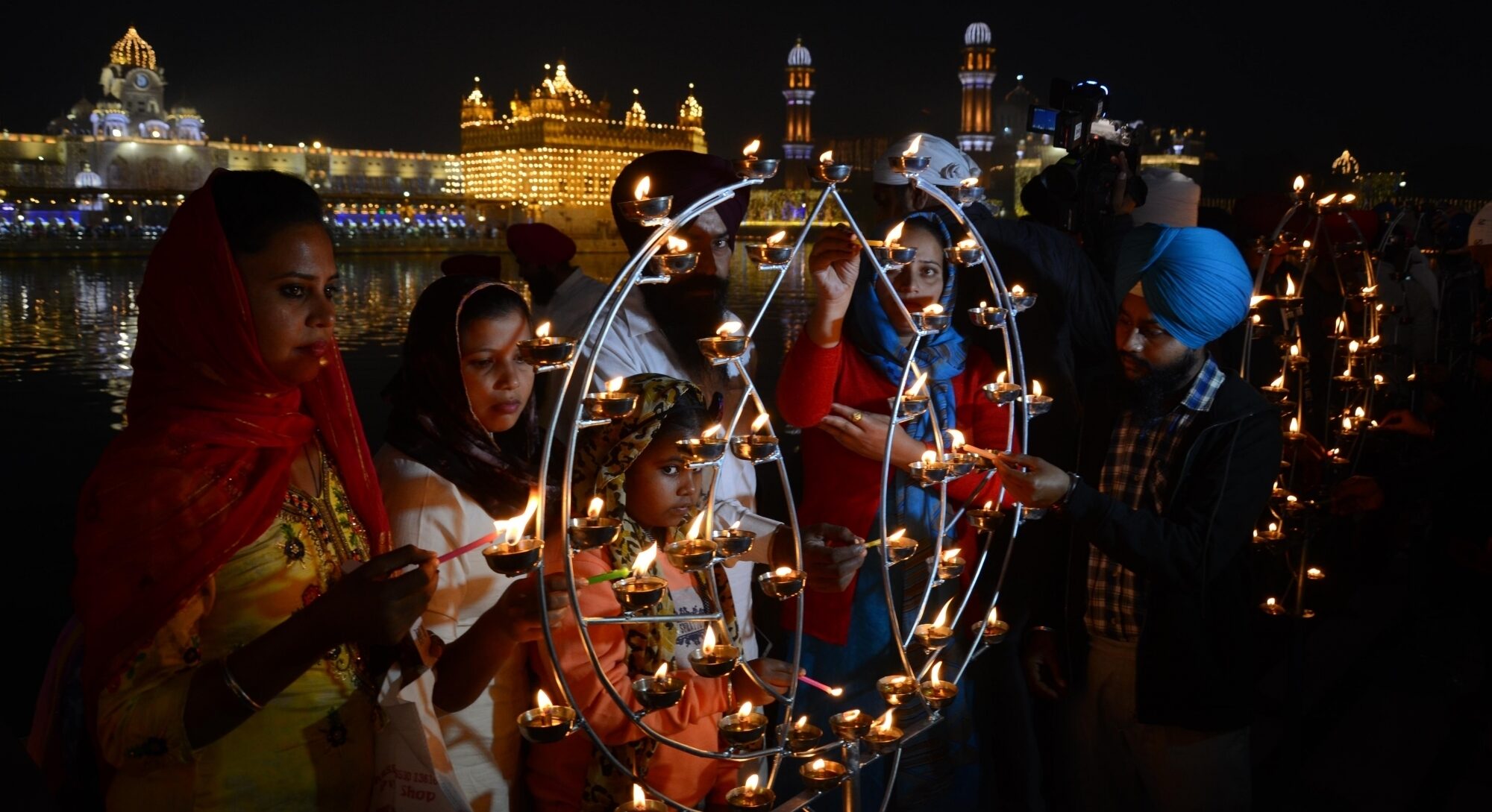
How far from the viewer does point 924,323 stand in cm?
165

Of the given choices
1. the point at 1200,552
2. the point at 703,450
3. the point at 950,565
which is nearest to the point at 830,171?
the point at 703,450

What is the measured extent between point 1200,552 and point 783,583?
941 millimetres

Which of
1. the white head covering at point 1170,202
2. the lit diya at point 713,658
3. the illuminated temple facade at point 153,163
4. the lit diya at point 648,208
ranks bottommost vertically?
the lit diya at point 713,658

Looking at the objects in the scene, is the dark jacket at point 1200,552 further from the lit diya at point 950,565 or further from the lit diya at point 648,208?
the lit diya at point 648,208

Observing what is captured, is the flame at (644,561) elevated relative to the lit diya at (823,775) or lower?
elevated

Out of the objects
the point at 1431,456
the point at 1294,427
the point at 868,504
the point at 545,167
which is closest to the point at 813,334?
the point at 868,504

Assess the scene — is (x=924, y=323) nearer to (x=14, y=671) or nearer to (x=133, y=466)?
(x=133, y=466)

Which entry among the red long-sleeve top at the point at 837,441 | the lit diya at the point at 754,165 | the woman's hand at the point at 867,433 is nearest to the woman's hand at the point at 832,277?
the red long-sleeve top at the point at 837,441

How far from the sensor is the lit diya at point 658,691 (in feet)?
4.23

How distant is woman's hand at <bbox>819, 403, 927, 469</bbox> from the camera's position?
2.27 metres

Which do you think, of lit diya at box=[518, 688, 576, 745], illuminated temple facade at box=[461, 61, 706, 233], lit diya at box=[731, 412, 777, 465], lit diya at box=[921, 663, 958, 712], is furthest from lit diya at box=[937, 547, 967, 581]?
illuminated temple facade at box=[461, 61, 706, 233]

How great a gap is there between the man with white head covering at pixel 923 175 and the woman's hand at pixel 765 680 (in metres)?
1.09

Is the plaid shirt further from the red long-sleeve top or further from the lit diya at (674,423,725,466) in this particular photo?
the lit diya at (674,423,725,466)

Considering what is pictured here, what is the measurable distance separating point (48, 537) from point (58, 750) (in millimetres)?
5414
